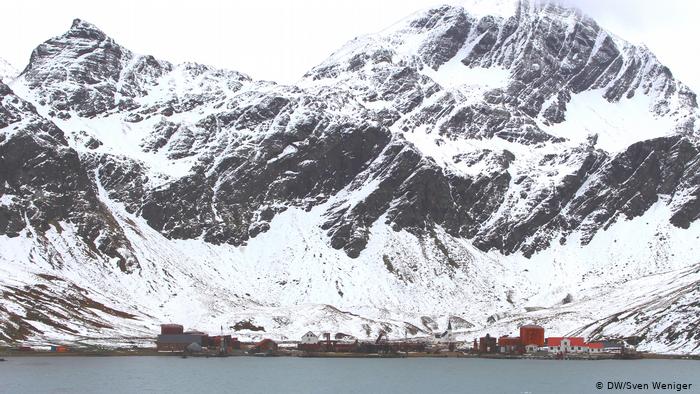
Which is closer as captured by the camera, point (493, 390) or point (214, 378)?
point (493, 390)

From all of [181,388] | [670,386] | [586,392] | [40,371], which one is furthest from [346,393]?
[40,371]

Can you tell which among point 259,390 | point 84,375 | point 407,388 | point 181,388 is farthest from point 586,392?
point 84,375

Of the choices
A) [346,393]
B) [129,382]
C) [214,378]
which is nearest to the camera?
[346,393]

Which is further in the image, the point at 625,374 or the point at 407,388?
the point at 625,374

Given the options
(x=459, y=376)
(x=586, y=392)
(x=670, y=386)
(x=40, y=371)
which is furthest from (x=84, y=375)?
(x=670, y=386)

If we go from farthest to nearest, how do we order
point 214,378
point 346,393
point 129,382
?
point 214,378, point 129,382, point 346,393

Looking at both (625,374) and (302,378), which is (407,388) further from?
(625,374)

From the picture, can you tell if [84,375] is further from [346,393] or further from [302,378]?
[346,393]

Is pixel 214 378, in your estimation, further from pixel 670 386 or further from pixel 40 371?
pixel 670 386
